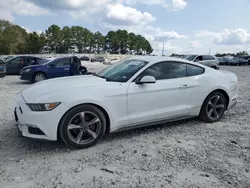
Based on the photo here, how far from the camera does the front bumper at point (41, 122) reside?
3.32m

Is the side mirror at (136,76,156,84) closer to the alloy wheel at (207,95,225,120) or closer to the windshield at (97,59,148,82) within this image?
the windshield at (97,59,148,82)

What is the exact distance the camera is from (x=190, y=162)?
A: 3.23 meters

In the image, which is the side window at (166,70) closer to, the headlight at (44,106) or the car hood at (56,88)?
the car hood at (56,88)

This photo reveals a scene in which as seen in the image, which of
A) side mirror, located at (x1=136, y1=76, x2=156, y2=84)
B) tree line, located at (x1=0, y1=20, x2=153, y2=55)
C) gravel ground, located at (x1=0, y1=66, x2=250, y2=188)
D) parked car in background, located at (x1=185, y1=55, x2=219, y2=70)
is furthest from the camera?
tree line, located at (x1=0, y1=20, x2=153, y2=55)

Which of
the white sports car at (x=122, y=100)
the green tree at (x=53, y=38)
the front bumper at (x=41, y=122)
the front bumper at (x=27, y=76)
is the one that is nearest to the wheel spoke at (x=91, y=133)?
the white sports car at (x=122, y=100)

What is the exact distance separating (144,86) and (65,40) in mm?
92833

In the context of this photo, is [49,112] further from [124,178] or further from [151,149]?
[151,149]

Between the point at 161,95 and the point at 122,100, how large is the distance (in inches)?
30.5

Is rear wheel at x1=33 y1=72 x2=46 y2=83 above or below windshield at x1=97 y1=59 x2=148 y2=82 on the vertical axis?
below

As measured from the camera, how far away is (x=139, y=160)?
10.8 ft

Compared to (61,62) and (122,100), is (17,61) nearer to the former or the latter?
(61,62)

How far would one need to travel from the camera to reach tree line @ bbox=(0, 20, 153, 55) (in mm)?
60759

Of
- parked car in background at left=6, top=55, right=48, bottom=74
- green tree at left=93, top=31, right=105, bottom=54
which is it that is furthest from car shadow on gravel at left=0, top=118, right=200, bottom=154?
green tree at left=93, top=31, right=105, bottom=54

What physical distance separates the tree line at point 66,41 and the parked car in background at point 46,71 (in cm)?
5402
